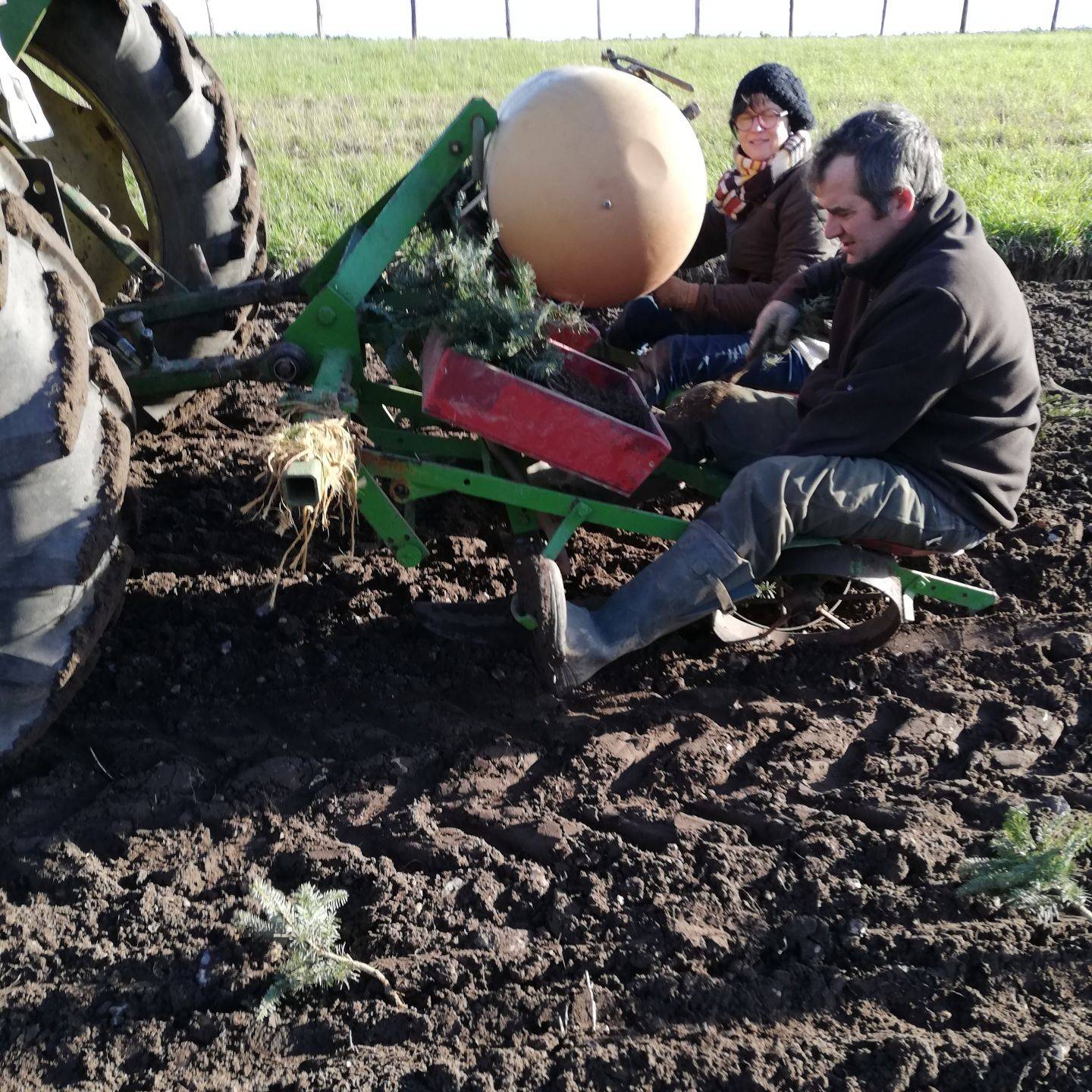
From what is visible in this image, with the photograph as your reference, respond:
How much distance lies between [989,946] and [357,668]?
74.7 inches

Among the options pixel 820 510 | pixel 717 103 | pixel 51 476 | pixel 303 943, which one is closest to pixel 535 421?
pixel 820 510

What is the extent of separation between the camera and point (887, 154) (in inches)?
130

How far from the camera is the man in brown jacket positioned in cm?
332

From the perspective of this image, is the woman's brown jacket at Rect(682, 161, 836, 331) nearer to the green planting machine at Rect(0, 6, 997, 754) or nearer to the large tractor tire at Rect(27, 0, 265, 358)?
the green planting machine at Rect(0, 6, 997, 754)

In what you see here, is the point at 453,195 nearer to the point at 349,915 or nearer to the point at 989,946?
the point at 349,915

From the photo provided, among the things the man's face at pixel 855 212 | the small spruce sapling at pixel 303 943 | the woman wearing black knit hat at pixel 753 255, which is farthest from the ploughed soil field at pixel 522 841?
the man's face at pixel 855 212

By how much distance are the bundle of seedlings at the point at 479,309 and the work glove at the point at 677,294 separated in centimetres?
77

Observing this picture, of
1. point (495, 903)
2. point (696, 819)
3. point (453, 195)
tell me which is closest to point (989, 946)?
point (696, 819)

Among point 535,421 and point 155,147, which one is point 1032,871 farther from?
point 155,147

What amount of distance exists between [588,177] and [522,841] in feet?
5.91

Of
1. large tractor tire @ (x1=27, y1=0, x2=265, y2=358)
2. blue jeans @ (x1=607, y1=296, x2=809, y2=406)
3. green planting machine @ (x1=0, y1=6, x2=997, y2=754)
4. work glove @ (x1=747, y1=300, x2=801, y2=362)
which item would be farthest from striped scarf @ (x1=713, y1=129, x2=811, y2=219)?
A: large tractor tire @ (x1=27, y1=0, x2=265, y2=358)

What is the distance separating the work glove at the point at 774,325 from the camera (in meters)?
4.00

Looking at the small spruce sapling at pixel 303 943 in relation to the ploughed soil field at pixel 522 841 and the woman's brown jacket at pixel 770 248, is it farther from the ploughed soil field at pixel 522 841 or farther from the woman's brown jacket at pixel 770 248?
the woman's brown jacket at pixel 770 248

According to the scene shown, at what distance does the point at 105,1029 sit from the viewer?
2.38 m
